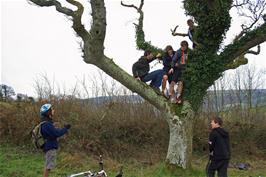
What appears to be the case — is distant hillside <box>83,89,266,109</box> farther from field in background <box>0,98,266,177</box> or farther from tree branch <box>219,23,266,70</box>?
tree branch <box>219,23,266,70</box>

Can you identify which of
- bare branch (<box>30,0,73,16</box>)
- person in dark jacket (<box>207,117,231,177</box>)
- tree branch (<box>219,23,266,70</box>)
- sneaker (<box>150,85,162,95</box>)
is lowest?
person in dark jacket (<box>207,117,231,177</box>)

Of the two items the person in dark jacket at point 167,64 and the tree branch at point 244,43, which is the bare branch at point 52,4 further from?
the tree branch at point 244,43

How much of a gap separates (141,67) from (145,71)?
0.22m

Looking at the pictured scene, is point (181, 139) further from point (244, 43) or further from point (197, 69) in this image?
point (244, 43)

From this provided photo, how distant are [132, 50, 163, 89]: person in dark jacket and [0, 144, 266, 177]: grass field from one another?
3.02m

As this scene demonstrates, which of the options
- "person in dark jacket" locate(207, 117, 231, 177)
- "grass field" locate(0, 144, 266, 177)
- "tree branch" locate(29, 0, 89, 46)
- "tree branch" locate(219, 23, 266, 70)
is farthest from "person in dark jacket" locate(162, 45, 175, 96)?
"person in dark jacket" locate(207, 117, 231, 177)

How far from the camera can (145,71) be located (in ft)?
48.4

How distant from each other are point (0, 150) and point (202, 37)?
29.8 feet

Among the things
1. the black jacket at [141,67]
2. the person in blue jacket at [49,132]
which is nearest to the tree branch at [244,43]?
the black jacket at [141,67]

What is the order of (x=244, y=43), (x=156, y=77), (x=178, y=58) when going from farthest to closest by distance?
(x=156, y=77)
(x=244, y=43)
(x=178, y=58)

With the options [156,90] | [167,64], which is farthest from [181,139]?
[167,64]

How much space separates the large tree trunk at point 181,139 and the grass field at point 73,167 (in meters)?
0.32

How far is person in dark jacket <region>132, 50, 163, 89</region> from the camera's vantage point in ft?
48.0

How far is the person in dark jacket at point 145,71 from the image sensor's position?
1462 cm
